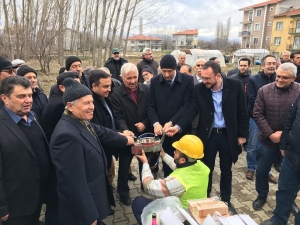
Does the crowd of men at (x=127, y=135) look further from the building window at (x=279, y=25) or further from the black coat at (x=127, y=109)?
the building window at (x=279, y=25)

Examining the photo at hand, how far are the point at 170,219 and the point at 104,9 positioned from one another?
53.2 ft

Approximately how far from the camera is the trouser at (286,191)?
296 cm

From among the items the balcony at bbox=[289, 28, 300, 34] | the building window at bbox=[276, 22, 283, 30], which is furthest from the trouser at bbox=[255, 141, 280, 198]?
the building window at bbox=[276, 22, 283, 30]

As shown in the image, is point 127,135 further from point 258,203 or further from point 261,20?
point 261,20

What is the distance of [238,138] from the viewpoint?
336 cm

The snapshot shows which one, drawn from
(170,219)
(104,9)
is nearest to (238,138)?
(170,219)

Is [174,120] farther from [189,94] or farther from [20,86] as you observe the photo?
[20,86]

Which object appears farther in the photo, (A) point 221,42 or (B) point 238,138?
(A) point 221,42

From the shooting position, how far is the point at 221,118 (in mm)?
3312

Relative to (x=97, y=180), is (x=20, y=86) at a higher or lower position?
higher

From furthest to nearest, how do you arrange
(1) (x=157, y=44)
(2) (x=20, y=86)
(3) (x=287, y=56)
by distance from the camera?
(1) (x=157, y=44) < (3) (x=287, y=56) < (2) (x=20, y=86)

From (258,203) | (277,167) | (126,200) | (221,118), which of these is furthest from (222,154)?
(277,167)

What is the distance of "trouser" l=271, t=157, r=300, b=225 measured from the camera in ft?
9.71

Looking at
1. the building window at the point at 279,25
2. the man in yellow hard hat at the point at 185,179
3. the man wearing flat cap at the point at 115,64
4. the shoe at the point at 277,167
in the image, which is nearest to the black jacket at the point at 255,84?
the shoe at the point at 277,167
